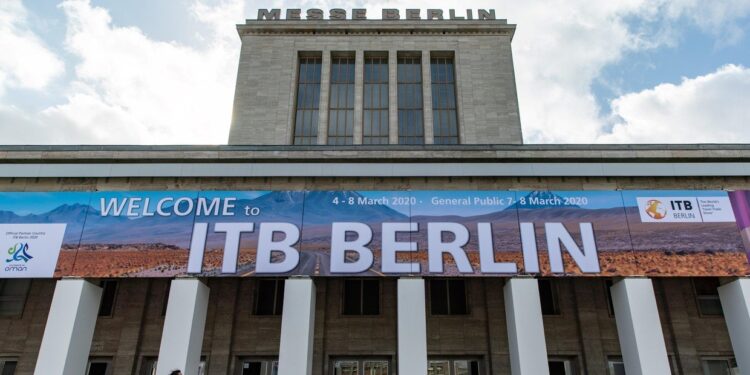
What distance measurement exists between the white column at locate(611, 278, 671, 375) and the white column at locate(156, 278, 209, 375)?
39.7ft

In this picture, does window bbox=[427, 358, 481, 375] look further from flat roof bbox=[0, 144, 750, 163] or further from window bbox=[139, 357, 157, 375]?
window bbox=[139, 357, 157, 375]

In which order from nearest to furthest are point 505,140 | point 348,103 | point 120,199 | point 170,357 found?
point 170,357
point 120,199
point 505,140
point 348,103

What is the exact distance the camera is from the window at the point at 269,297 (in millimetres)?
16109

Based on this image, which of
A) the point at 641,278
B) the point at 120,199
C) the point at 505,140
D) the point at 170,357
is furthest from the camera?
the point at 505,140

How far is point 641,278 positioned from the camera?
1384cm

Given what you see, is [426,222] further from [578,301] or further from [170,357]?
[170,357]

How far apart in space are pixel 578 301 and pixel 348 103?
14.6 metres

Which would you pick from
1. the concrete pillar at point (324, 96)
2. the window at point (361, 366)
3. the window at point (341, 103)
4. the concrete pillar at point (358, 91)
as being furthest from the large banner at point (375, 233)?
the window at point (341, 103)

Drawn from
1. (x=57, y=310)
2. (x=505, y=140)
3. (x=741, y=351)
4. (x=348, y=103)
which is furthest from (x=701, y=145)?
(x=57, y=310)

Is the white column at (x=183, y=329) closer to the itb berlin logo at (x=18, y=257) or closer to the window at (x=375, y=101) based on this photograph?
the itb berlin logo at (x=18, y=257)

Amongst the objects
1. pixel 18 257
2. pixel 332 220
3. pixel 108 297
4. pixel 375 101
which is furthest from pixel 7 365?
pixel 375 101

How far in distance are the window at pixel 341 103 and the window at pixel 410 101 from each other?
2525 mm

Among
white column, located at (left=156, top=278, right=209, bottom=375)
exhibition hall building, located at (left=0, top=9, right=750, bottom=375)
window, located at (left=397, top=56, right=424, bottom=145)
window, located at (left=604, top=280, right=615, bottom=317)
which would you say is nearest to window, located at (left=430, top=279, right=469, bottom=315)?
exhibition hall building, located at (left=0, top=9, right=750, bottom=375)

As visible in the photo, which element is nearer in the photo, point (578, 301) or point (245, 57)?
point (578, 301)
